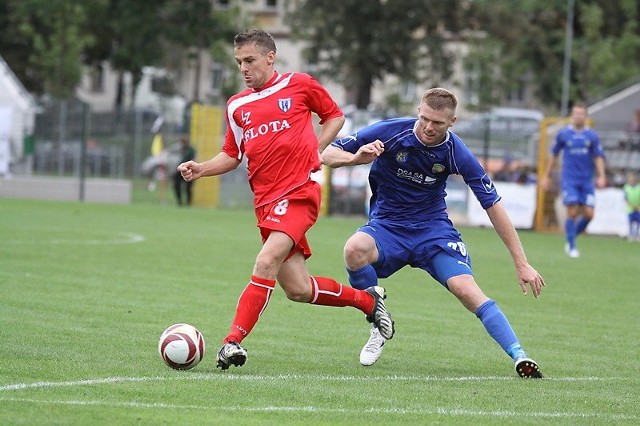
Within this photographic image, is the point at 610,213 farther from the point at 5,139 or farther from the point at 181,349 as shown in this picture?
the point at 181,349

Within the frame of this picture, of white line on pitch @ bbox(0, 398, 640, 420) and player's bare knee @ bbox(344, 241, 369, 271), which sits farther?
player's bare knee @ bbox(344, 241, 369, 271)

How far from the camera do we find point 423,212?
28.6ft

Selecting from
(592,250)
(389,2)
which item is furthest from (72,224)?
(389,2)

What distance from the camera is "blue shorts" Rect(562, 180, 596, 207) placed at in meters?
19.9

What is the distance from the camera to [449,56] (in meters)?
49.6

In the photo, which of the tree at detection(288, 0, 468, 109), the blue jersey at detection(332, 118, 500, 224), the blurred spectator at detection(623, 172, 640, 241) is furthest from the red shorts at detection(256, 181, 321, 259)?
the tree at detection(288, 0, 468, 109)

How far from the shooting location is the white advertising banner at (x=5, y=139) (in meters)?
35.6

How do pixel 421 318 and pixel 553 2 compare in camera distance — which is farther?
pixel 553 2

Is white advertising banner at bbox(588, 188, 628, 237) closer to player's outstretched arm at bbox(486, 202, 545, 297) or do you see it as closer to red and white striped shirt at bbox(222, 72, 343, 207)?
player's outstretched arm at bbox(486, 202, 545, 297)

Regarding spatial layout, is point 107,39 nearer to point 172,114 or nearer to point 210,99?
point 210,99

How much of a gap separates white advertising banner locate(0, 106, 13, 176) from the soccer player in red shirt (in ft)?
92.7

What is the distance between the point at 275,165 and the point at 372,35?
132 feet

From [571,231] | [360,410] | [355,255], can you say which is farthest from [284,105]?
[571,231]

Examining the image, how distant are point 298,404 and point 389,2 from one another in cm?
4145
